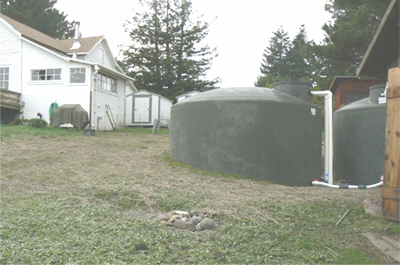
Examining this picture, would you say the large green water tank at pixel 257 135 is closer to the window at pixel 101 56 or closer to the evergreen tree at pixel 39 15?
the window at pixel 101 56

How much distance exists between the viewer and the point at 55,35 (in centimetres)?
3269

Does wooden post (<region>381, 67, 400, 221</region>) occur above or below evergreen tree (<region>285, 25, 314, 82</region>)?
below

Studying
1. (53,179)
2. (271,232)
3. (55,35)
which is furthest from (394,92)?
(55,35)

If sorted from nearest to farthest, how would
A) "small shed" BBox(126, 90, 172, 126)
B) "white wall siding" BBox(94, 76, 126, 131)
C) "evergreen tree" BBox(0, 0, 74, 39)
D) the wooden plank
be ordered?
1. the wooden plank
2. "white wall siding" BBox(94, 76, 126, 131)
3. "small shed" BBox(126, 90, 172, 126)
4. "evergreen tree" BBox(0, 0, 74, 39)

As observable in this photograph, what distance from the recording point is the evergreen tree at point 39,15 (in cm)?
2949

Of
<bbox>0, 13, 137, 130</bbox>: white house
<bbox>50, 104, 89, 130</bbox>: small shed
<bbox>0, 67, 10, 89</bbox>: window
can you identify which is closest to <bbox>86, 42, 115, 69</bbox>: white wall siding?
<bbox>0, 13, 137, 130</bbox>: white house

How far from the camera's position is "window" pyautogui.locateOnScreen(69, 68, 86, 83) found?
16.0m

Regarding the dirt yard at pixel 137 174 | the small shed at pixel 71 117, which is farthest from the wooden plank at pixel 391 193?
the small shed at pixel 71 117

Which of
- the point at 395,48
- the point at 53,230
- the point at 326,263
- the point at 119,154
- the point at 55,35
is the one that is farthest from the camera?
the point at 55,35

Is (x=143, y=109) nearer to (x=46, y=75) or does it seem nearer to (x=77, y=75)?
(x=77, y=75)

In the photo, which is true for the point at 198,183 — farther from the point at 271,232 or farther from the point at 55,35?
the point at 55,35

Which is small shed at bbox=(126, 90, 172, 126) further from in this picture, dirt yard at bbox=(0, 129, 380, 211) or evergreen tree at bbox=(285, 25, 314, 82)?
evergreen tree at bbox=(285, 25, 314, 82)

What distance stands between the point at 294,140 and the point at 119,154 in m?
4.20

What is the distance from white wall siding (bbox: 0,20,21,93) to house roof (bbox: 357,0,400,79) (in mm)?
14899
